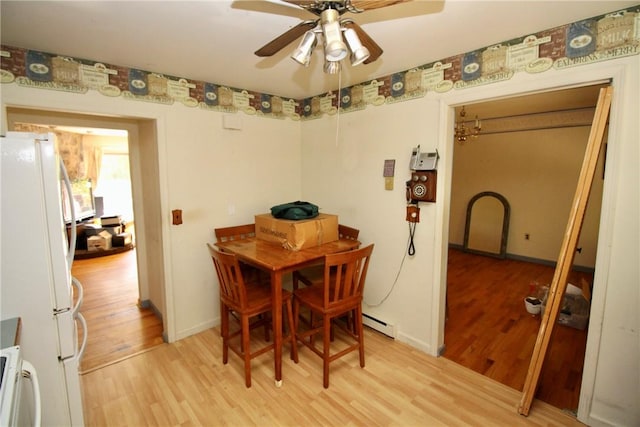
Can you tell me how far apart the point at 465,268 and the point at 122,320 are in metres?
4.49

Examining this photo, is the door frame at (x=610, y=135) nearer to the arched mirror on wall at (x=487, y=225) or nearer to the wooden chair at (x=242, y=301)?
the wooden chair at (x=242, y=301)

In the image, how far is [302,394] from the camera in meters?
2.10

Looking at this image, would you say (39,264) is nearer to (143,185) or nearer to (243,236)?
(243,236)

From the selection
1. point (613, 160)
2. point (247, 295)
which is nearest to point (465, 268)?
point (613, 160)

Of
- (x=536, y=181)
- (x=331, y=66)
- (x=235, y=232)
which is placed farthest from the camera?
(x=536, y=181)

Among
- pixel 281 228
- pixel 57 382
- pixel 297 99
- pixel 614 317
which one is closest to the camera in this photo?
pixel 57 382

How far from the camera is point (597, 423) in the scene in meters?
1.80

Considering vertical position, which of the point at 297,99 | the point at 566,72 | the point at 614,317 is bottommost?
the point at 614,317

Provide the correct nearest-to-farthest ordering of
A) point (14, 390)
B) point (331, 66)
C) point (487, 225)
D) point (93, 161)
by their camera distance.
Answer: point (14, 390)
point (331, 66)
point (487, 225)
point (93, 161)

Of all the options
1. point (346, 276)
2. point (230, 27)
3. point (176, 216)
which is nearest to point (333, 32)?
point (230, 27)

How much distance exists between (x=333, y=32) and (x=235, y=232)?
216 centimetres

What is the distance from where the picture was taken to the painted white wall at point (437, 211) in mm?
1638

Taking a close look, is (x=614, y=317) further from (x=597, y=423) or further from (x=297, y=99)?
(x=297, y=99)

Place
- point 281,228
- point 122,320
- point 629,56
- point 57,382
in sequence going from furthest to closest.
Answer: point 122,320 < point 281,228 < point 629,56 < point 57,382
